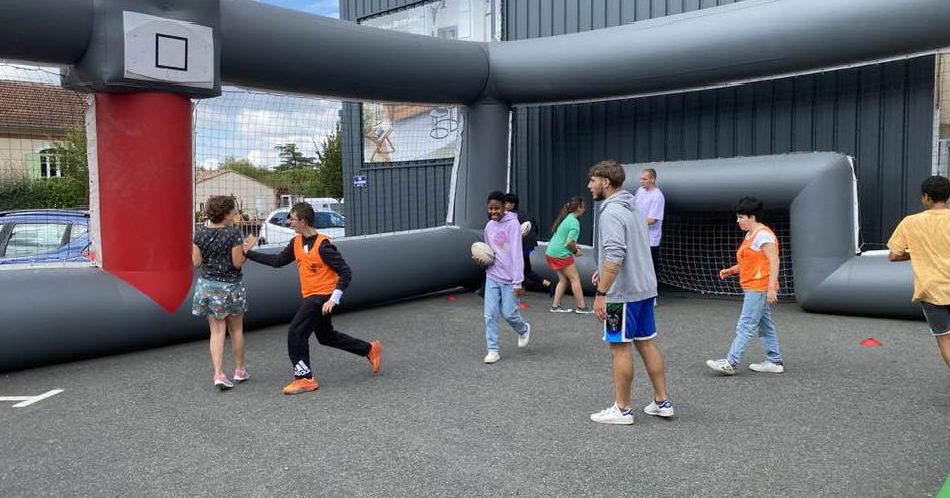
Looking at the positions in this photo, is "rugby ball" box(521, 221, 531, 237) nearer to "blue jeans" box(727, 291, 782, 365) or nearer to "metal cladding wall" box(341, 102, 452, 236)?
"blue jeans" box(727, 291, 782, 365)

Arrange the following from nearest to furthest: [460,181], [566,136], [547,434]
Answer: [547,434], [460,181], [566,136]

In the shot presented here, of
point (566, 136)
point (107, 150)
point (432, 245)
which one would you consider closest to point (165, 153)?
point (107, 150)

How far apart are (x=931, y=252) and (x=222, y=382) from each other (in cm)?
473

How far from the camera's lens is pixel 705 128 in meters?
9.46

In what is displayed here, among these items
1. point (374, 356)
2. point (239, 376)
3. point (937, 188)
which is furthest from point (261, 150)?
point (937, 188)

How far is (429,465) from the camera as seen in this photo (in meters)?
3.68

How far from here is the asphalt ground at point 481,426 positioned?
11.4 feet

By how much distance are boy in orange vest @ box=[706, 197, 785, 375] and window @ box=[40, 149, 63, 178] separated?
28.3 feet

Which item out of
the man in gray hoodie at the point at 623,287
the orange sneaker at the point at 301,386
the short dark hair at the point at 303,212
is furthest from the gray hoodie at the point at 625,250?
the orange sneaker at the point at 301,386

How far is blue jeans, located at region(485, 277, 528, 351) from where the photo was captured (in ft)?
19.8

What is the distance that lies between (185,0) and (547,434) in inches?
190

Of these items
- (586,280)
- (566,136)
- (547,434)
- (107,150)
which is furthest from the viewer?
(566,136)

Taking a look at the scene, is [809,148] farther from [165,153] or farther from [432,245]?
[165,153]

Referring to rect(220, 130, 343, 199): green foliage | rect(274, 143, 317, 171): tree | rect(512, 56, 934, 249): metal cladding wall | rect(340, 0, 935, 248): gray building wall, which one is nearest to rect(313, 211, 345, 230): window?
rect(340, 0, 935, 248): gray building wall
